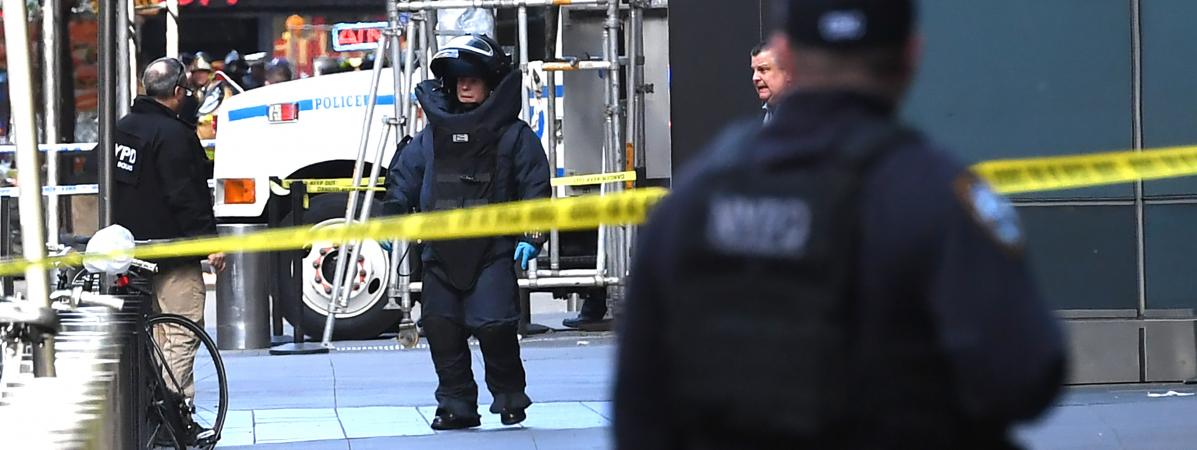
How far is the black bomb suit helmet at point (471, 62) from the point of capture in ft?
29.4

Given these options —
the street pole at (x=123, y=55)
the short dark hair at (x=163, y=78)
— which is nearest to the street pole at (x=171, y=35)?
the street pole at (x=123, y=55)

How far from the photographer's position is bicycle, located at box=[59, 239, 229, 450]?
7805mm

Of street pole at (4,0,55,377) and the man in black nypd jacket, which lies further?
the man in black nypd jacket

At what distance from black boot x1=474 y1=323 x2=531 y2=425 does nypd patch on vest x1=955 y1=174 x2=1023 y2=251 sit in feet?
20.5

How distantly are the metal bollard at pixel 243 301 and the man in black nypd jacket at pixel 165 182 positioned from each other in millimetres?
3052

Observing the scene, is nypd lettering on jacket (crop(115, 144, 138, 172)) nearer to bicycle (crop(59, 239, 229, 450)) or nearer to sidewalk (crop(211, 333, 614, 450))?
bicycle (crop(59, 239, 229, 450))

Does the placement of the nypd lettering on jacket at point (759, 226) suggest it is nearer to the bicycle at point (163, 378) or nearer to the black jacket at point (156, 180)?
the bicycle at point (163, 378)

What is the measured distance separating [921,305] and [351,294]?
10570 mm

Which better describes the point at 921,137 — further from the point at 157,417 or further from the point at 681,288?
the point at 157,417

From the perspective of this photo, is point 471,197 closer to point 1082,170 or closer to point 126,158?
point 126,158

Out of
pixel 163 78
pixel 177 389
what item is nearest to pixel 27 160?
pixel 177 389

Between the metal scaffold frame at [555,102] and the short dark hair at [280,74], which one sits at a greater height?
the short dark hair at [280,74]

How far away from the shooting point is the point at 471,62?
8.95 meters

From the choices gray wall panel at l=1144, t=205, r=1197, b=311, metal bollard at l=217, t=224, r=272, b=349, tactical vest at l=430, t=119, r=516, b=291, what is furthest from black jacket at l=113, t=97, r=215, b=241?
gray wall panel at l=1144, t=205, r=1197, b=311
